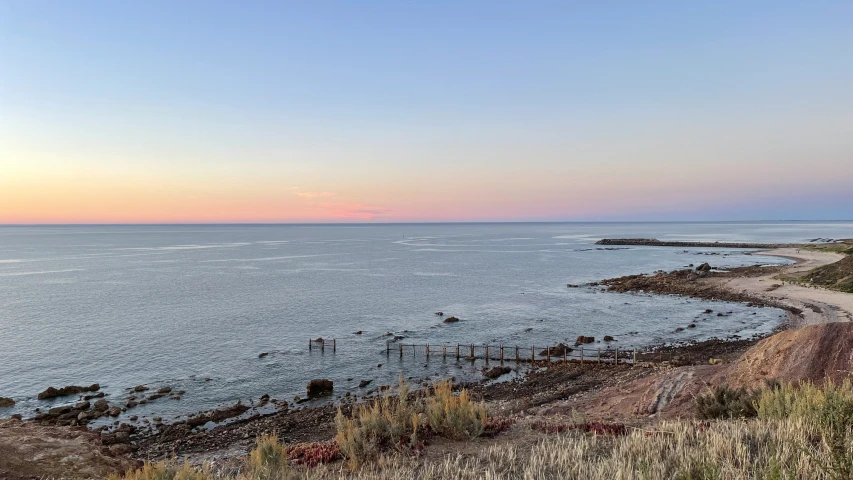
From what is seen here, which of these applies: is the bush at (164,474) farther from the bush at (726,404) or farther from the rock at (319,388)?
the rock at (319,388)

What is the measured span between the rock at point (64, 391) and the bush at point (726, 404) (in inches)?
1124

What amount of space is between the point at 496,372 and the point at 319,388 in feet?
33.7

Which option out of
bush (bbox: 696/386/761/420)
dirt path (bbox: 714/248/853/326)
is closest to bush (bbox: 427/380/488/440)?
bush (bbox: 696/386/761/420)

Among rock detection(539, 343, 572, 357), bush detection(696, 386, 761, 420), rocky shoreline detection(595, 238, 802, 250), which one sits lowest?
rock detection(539, 343, 572, 357)

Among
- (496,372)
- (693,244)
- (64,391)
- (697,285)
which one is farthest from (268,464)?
(693,244)

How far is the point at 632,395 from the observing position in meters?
18.7

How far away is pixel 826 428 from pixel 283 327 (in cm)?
3961

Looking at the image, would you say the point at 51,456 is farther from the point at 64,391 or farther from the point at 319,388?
the point at 64,391

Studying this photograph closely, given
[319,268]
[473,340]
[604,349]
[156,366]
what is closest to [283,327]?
[156,366]

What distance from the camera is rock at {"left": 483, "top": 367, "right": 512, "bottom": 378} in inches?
1118

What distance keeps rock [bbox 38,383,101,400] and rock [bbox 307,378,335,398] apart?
1155 cm

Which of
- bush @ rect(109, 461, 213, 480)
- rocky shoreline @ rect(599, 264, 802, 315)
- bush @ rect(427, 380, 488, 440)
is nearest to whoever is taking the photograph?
bush @ rect(109, 461, 213, 480)

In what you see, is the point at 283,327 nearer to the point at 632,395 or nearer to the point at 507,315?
the point at 507,315

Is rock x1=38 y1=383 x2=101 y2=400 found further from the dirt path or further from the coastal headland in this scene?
the dirt path
